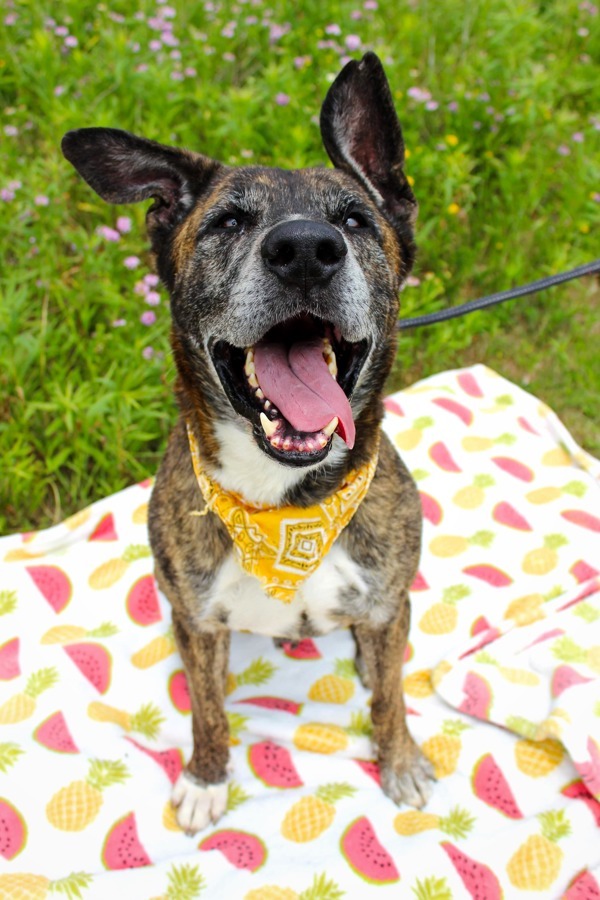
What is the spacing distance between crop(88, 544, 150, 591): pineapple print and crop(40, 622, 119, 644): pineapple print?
0.20m

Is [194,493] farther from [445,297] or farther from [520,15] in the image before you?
[520,15]

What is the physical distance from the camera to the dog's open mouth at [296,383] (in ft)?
6.12

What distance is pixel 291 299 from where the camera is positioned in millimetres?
1824

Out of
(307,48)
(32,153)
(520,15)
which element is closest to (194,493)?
(32,153)

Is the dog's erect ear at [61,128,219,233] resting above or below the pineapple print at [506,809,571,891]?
above

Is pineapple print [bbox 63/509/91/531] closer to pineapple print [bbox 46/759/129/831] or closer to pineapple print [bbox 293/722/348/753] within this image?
pineapple print [bbox 46/759/129/831]

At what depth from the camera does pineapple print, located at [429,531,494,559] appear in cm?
340

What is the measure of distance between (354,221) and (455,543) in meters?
1.77

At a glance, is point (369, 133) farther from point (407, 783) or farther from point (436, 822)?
point (436, 822)

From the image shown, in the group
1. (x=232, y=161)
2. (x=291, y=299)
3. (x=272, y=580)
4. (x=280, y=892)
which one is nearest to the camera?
(x=291, y=299)

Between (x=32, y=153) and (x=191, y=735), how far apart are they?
3563 millimetres

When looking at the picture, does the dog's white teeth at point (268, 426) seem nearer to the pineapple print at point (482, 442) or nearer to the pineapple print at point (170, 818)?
the pineapple print at point (170, 818)

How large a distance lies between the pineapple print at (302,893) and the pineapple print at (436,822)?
11.7 inches

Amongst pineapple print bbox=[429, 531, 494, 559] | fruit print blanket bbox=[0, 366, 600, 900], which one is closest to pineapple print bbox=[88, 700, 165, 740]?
fruit print blanket bbox=[0, 366, 600, 900]
